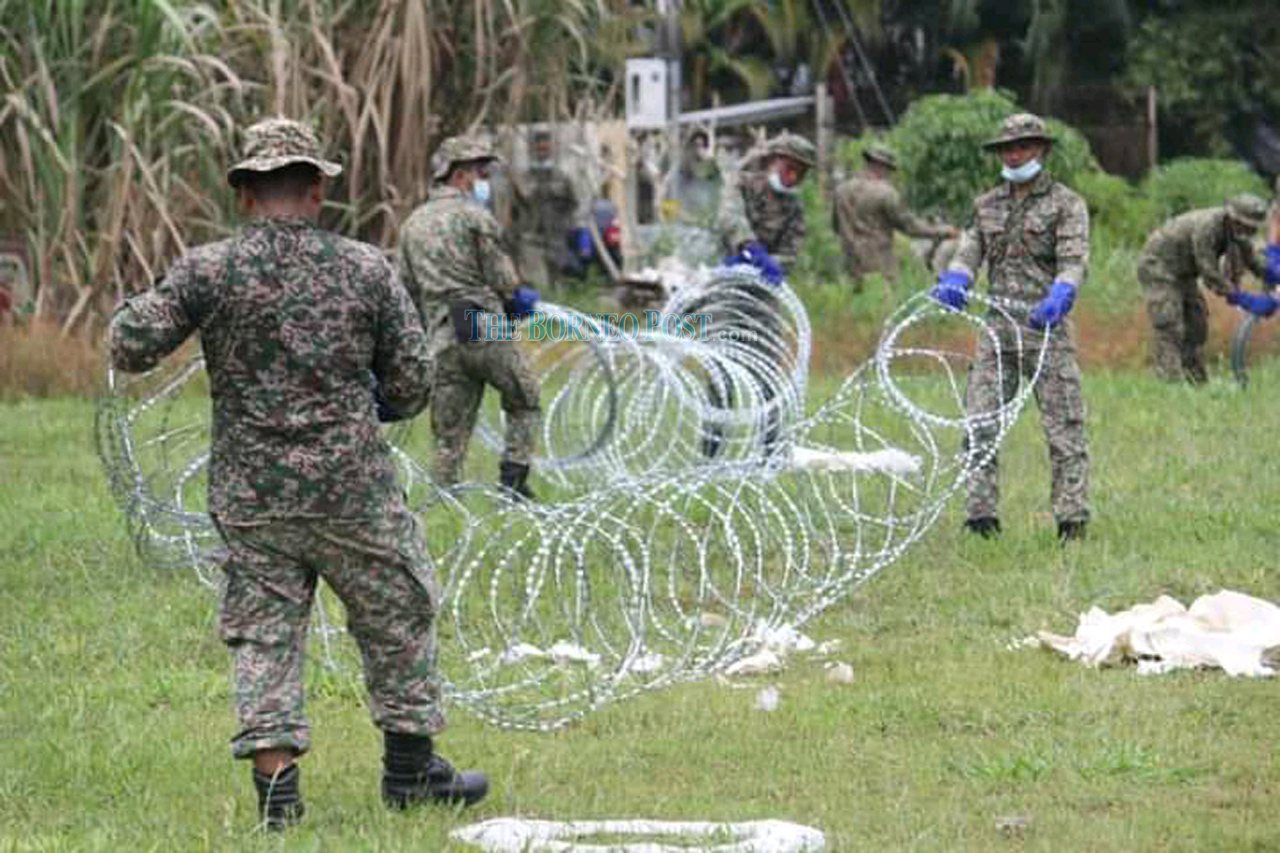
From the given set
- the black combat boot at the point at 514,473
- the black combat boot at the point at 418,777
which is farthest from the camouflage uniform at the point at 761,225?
the black combat boot at the point at 418,777

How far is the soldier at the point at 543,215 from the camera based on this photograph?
22891 mm

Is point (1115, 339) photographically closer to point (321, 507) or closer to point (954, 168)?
point (954, 168)

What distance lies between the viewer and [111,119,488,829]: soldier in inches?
269

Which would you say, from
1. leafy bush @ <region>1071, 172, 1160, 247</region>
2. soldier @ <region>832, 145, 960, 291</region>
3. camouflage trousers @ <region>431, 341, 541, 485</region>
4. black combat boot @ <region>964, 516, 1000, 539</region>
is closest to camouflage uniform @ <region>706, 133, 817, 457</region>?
camouflage trousers @ <region>431, 341, 541, 485</region>

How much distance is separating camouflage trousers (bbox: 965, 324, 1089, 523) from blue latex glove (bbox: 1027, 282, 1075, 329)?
1.42 feet

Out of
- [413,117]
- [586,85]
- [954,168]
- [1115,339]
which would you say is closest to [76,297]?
[413,117]

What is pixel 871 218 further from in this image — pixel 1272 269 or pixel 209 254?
pixel 209 254

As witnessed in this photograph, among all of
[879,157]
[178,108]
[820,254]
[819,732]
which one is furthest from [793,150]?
[820,254]

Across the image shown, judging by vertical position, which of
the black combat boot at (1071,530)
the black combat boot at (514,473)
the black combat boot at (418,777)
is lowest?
the black combat boot at (514,473)

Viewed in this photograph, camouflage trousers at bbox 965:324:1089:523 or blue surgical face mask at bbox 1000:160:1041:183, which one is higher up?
blue surgical face mask at bbox 1000:160:1041:183

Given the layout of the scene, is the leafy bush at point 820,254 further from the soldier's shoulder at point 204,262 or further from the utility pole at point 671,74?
the soldier's shoulder at point 204,262

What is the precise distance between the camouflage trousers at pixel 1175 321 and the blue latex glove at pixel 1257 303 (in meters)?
1.01

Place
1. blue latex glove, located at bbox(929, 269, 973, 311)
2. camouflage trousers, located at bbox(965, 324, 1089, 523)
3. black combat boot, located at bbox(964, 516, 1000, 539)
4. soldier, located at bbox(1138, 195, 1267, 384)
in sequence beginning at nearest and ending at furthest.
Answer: blue latex glove, located at bbox(929, 269, 973, 311), camouflage trousers, located at bbox(965, 324, 1089, 523), black combat boot, located at bbox(964, 516, 1000, 539), soldier, located at bbox(1138, 195, 1267, 384)

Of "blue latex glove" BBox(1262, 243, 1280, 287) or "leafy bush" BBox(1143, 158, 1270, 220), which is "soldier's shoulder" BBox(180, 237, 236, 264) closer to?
"blue latex glove" BBox(1262, 243, 1280, 287)
